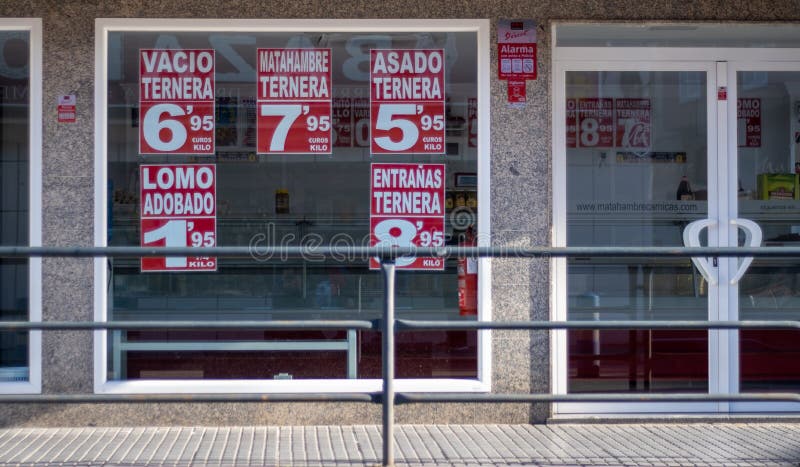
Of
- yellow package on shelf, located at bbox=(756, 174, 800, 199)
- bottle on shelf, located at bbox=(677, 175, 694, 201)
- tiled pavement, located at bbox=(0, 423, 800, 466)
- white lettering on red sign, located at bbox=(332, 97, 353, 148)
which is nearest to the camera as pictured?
tiled pavement, located at bbox=(0, 423, 800, 466)

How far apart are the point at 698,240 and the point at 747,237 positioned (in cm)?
31

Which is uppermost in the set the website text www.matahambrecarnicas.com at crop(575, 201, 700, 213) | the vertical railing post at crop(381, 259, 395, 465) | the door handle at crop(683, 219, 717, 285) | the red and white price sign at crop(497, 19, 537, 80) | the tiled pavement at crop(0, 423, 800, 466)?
the red and white price sign at crop(497, 19, 537, 80)

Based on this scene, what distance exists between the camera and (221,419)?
19.7 ft

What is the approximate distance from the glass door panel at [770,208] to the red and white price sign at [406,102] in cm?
187

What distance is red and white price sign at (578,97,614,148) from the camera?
21.0 feet

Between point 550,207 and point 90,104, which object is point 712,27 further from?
point 90,104

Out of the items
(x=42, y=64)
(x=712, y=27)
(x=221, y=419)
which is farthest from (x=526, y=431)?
(x=42, y=64)

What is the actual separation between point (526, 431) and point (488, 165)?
156 centimetres

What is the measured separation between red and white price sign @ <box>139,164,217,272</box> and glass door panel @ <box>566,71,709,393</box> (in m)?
2.22

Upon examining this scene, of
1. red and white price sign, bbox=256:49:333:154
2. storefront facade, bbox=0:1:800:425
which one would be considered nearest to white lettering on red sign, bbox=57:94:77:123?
storefront facade, bbox=0:1:800:425

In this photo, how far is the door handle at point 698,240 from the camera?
6.35m

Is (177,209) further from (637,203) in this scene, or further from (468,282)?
(637,203)

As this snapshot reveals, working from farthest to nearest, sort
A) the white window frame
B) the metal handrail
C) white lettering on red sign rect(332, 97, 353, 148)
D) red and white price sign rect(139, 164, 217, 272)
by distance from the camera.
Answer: white lettering on red sign rect(332, 97, 353, 148) < red and white price sign rect(139, 164, 217, 272) < the white window frame < the metal handrail

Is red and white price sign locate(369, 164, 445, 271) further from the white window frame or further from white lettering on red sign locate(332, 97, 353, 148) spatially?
the white window frame
